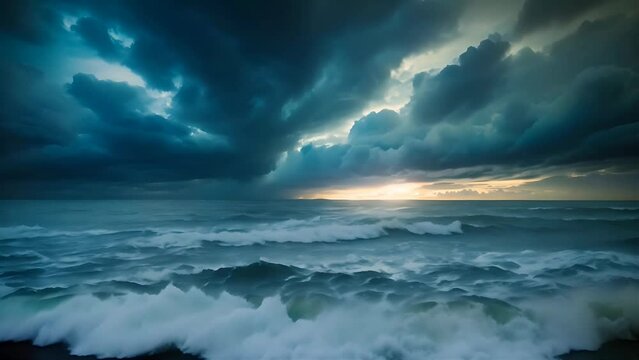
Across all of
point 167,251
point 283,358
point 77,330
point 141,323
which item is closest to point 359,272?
point 283,358

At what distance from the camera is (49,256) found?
9047mm

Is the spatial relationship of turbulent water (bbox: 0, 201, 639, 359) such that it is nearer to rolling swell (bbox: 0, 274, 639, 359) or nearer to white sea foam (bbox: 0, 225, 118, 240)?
rolling swell (bbox: 0, 274, 639, 359)

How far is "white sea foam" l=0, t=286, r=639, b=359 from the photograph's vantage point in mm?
3793

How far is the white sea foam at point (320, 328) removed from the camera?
12.4 feet

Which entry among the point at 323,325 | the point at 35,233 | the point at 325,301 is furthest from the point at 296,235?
the point at 35,233

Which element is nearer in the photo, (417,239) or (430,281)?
(430,281)

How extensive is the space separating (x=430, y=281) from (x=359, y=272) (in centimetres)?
170

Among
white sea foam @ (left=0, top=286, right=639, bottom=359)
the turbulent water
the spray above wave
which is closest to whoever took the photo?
white sea foam @ (left=0, top=286, right=639, bottom=359)

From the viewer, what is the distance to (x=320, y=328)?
14.4ft

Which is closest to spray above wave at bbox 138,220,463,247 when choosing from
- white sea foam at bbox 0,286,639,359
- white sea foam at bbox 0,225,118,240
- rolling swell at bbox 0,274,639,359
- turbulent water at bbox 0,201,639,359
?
turbulent water at bbox 0,201,639,359

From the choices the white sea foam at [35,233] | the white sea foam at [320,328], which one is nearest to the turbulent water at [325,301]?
the white sea foam at [320,328]

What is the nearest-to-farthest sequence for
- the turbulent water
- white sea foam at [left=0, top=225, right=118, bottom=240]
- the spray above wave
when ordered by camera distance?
1. the turbulent water
2. the spray above wave
3. white sea foam at [left=0, top=225, right=118, bottom=240]

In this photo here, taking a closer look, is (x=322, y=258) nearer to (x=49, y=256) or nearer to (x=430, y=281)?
(x=430, y=281)

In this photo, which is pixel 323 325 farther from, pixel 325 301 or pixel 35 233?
pixel 35 233
